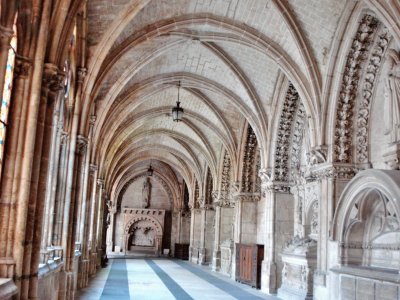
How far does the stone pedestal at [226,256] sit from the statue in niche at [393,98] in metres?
10.6

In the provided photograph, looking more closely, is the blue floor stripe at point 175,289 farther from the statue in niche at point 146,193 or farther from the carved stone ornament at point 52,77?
the statue in niche at point 146,193

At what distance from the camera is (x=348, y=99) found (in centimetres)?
988

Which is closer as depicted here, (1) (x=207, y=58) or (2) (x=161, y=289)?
(2) (x=161, y=289)

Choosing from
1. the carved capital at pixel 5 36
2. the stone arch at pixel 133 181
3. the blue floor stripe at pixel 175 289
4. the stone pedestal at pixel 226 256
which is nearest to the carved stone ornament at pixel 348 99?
the blue floor stripe at pixel 175 289

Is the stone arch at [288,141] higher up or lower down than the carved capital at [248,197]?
higher up

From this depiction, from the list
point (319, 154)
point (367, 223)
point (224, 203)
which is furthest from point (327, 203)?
point (224, 203)

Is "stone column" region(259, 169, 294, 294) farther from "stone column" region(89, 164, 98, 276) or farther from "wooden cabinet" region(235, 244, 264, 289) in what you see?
"stone column" region(89, 164, 98, 276)

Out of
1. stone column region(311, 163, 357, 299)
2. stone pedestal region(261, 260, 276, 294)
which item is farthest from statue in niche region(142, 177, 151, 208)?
stone column region(311, 163, 357, 299)

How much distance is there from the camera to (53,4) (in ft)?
18.1

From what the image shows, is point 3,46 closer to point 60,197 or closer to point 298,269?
point 60,197

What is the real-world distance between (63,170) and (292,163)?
7027 millimetres

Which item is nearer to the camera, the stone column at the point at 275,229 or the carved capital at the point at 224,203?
the stone column at the point at 275,229

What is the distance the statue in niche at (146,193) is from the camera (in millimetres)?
33562

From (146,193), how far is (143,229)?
242 cm
